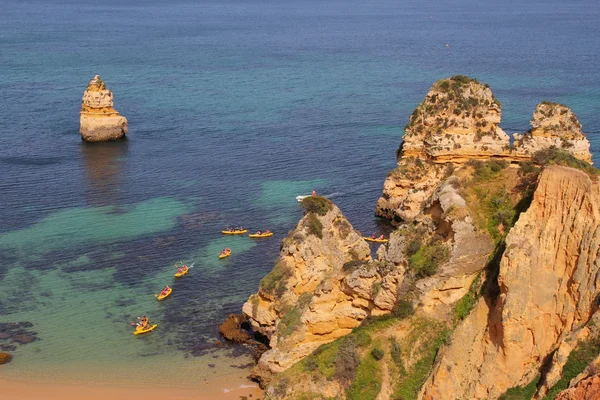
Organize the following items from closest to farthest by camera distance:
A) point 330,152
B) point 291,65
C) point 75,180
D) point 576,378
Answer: point 576,378 → point 75,180 → point 330,152 → point 291,65

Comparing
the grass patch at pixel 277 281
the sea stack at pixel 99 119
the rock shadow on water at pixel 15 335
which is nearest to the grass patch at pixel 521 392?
the grass patch at pixel 277 281

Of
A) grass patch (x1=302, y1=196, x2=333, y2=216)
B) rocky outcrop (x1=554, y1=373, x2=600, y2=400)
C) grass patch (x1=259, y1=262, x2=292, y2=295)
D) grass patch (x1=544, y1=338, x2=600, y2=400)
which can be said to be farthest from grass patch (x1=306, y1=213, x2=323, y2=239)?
rocky outcrop (x1=554, y1=373, x2=600, y2=400)

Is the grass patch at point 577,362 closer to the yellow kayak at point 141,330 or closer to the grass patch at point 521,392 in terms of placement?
the grass patch at point 521,392

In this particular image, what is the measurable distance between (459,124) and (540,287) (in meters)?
34.1

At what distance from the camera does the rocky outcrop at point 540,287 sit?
28.1 m

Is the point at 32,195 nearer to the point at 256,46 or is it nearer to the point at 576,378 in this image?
the point at 576,378

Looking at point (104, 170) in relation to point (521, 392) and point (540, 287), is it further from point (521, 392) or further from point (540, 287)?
point (521, 392)

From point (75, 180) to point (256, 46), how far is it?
107 m

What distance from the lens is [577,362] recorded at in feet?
86.1

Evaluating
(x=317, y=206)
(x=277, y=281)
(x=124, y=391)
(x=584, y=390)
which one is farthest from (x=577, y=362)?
(x=124, y=391)

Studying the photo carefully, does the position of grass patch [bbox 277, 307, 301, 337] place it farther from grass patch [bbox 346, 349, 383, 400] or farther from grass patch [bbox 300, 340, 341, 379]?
grass patch [bbox 346, 349, 383, 400]

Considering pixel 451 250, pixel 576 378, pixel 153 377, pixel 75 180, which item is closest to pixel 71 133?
pixel 75 180

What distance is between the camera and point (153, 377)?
1791 inches

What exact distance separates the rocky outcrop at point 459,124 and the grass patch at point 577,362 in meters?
33.5
